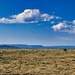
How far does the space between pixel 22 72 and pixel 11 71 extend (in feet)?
7.35

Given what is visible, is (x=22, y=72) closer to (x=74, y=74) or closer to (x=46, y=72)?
(x=46, y=72)

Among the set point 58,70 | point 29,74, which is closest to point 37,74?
point 29,74

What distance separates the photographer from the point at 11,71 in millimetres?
42719

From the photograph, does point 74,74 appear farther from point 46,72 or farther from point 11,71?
point 11,71

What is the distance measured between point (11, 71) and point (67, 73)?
31.2 ft

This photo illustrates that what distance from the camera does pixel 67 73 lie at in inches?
1603

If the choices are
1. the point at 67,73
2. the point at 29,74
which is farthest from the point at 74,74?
the point at 29,74

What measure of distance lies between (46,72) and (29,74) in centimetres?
328

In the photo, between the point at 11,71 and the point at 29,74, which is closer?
the point at 29,74

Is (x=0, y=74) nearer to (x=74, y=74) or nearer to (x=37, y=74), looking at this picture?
(x=37, y=74)

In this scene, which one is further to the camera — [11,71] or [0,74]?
[11,71]

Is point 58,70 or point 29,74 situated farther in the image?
point 58,70

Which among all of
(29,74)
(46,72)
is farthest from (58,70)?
(29,74)

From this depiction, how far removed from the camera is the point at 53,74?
3991 cm
